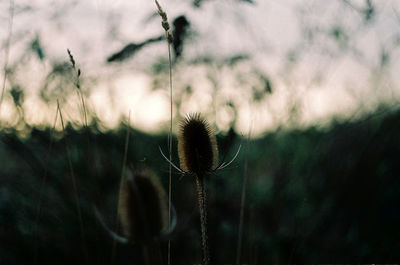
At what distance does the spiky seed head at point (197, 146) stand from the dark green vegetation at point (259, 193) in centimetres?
88

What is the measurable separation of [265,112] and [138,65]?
0.62 metres

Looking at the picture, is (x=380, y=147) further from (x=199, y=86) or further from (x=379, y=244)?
(x=199, y=86)

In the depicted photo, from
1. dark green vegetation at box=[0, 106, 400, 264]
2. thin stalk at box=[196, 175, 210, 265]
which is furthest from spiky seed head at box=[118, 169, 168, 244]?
dark green vegetation at box=[0, 106, 400, 264]

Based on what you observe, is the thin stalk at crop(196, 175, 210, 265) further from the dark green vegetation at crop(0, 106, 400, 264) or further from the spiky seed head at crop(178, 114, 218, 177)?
the dark green vegetation at crop(0, 106, 400, 264)

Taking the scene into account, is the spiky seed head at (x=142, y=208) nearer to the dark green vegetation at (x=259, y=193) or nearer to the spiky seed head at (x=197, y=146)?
the spiky seed head at (x=197, y=146)

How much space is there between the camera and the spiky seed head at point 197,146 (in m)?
1.00

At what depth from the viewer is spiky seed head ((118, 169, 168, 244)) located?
81cm

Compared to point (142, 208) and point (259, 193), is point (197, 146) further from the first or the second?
point (259, 193)

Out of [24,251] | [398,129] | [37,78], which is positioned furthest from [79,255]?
[398,129]

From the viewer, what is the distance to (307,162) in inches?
102

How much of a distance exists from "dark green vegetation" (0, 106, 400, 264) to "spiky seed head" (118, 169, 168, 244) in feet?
3.57

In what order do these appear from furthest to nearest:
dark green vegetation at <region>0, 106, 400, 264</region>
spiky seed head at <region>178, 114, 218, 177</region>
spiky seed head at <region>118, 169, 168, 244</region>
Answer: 1. dark green vegetation at <region>0, 106, 400, 264</region>
2. spiky seed head at <region>178, 114, 218, 177</region>
3. spiky seed head at <region>118, 169, 168, 244</region>

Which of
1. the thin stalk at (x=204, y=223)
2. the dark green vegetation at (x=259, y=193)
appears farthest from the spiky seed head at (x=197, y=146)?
the dark green vegetation at (x=259, y=193)

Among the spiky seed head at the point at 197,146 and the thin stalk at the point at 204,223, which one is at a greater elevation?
the spiky seed head at the point at 197,146
